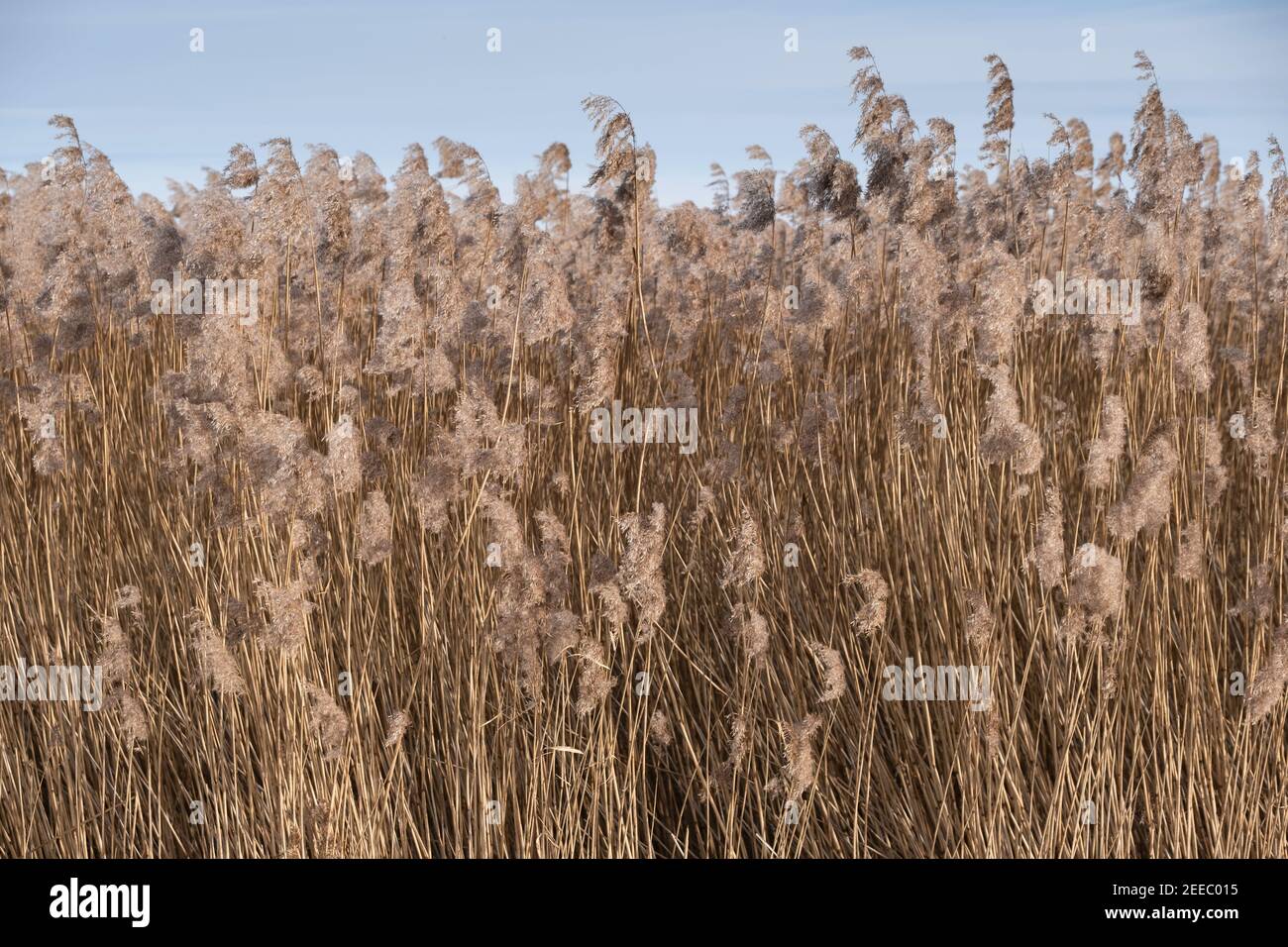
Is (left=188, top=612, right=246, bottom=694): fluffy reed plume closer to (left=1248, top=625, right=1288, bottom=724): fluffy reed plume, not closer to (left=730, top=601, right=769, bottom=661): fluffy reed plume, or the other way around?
(left=730, top=601, right=769, bottom=661): fluffy reed plume

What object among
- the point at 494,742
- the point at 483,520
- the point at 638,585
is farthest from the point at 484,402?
the point at 494,742

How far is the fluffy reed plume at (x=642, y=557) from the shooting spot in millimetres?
2486

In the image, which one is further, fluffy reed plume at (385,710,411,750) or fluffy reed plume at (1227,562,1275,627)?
fluffy reed plume at (1227,562,1275,627)

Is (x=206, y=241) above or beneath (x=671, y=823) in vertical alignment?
above

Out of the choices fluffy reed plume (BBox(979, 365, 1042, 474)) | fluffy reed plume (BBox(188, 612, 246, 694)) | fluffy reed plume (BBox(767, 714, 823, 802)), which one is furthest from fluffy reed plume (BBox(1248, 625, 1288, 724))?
fluffy reed plume (BBox(188, 612, 246, 694))

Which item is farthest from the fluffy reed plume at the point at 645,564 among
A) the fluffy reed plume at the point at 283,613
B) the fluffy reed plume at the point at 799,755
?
the fluffy reed plume at the point at 283,613

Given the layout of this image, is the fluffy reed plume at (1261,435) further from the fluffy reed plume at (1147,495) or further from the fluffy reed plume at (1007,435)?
the fluffy reed plume at (1007,435)

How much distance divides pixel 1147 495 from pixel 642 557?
1.05m

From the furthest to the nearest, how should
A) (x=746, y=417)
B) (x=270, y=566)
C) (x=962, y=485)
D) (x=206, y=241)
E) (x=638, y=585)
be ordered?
(x=746, y=417)
(x=962, y=485)
(x=270, y=566)
(x=206, y=241)
(x=638, y=585)

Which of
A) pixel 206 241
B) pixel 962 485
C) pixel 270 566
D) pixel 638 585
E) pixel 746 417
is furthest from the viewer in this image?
pixel 746 417

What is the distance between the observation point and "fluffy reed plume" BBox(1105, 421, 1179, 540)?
2.37 metres
